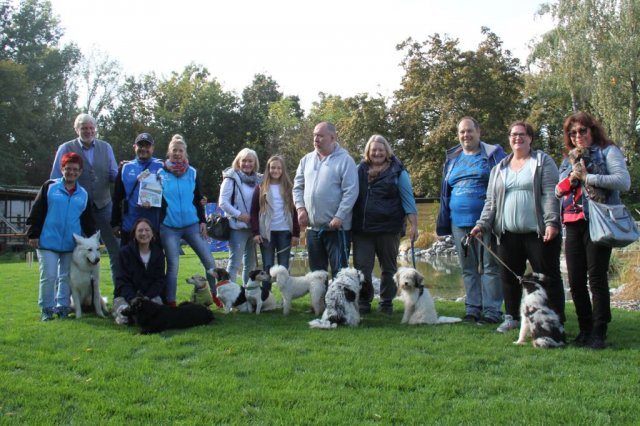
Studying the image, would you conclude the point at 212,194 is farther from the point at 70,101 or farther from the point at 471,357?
the point at 471,357

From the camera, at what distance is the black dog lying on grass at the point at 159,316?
543 centimetres

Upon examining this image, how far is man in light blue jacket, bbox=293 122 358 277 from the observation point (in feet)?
20.0

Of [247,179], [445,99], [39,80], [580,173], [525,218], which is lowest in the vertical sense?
[525,218]

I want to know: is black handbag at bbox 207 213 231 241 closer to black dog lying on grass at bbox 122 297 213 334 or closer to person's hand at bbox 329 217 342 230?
black dog lying on grass at bbox 122 297 213 334

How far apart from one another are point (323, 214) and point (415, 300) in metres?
1.34

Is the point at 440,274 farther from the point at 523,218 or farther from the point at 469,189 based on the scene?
the point at 523,218

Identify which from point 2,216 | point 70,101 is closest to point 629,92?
point 2,216

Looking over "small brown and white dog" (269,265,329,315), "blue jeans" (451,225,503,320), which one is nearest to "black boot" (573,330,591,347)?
"blue jeans" (451,225,503,320)

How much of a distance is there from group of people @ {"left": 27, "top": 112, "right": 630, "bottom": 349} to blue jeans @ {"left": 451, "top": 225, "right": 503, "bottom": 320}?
1cm

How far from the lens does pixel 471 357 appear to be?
4.38 meters

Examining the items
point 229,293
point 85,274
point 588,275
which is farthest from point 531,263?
point 85,274

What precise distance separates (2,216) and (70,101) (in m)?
23.1

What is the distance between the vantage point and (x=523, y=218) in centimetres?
511

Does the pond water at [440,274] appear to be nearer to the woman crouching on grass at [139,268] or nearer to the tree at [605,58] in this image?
the woman crouching on grass at [139,268]
